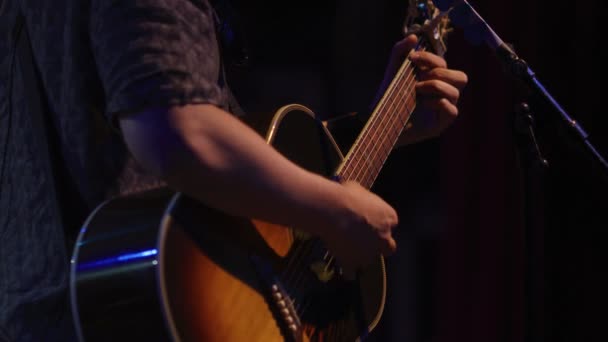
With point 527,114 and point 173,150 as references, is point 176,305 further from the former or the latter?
point 527,114

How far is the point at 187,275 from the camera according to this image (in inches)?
27.7

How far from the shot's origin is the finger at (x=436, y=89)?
1366mm

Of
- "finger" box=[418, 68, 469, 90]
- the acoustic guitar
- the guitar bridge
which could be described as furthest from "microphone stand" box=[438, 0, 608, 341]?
the guitar bridge

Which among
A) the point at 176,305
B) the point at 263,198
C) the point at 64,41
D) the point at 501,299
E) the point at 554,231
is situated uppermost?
the point at 64,41

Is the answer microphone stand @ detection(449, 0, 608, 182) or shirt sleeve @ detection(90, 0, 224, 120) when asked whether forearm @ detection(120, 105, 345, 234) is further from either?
microphone stand @ detection(449, 0, 608, 182)

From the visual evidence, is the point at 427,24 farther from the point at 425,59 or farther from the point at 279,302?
the point at 279,302

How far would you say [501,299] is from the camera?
6.85ft

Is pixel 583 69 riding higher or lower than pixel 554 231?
higher

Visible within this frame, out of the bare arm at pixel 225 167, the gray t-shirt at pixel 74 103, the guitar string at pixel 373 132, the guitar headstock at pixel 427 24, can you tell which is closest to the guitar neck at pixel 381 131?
the guitar string at pixel 373 132

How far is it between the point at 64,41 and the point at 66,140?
0.14 m

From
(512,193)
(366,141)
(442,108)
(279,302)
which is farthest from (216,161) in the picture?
(512,193)

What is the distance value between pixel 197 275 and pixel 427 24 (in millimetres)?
981

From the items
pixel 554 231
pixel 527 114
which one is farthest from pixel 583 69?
pixel 527 114

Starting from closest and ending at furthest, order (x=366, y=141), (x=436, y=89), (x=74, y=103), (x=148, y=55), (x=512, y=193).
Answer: (x=148, y=55), (x=74, y=103), (x=366, y=141), (x=436, y=89), (x=512, y=193)
